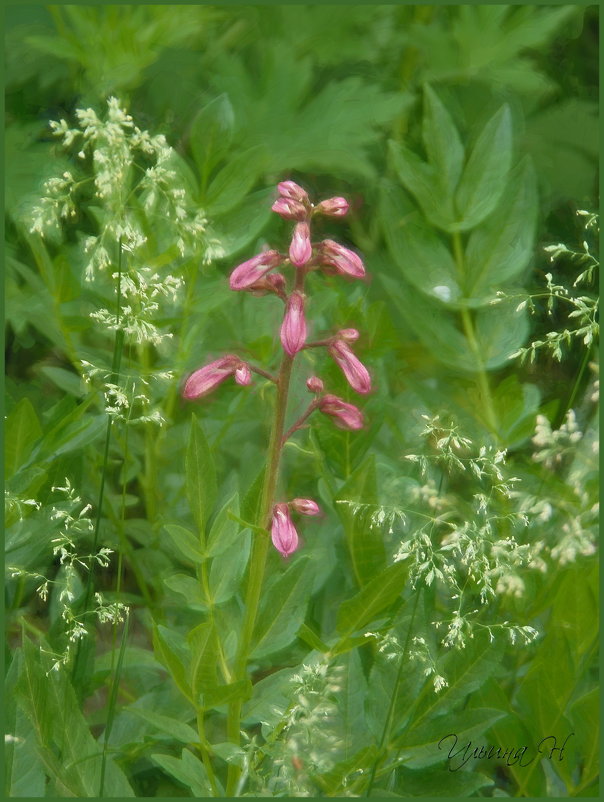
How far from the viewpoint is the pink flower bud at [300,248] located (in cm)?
94

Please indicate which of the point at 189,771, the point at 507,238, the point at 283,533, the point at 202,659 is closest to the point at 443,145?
the point at 507,238

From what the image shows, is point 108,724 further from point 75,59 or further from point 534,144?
point 534,144

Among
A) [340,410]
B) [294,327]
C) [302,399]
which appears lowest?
[302,399]

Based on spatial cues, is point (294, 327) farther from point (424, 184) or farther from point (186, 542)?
point (424, 184)

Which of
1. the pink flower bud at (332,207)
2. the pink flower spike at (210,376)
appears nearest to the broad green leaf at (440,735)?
the pink flower spike at (210,376)

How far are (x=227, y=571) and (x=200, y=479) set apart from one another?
0.11 metres

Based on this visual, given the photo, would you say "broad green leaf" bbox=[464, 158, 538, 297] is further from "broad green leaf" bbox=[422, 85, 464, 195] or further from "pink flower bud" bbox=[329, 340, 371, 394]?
"pink flower bud" bbox=[329, 340, 371, 394]

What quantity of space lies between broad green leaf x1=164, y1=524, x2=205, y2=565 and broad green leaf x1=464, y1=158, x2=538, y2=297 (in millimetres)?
592

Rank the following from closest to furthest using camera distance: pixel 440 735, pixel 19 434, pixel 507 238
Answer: pixel 440 735
pixel 19 434
pixel 507 238

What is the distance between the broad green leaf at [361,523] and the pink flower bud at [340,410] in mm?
87

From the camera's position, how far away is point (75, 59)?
4.60 feet

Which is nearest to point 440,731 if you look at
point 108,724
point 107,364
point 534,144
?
point 108,724

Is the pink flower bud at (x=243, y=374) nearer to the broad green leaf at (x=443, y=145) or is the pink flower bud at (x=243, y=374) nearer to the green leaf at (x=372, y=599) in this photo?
the green leaf at (x=372, y=599)

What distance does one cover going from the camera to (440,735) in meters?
1.05
